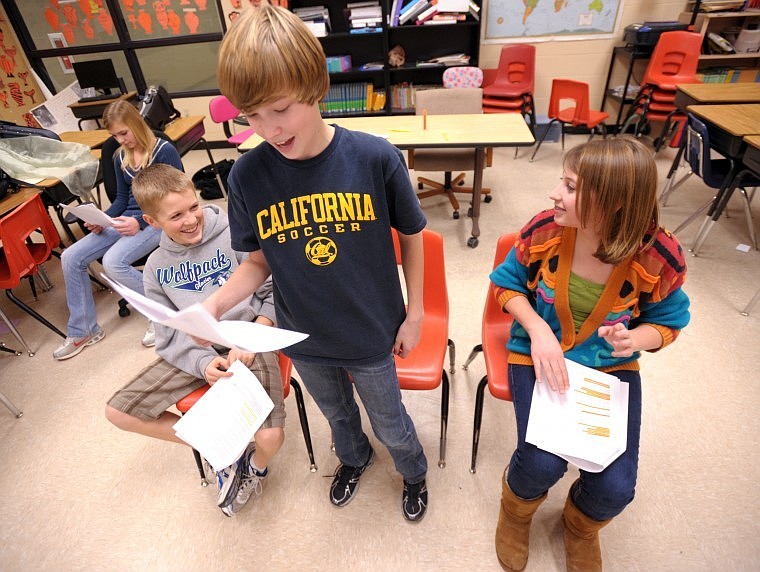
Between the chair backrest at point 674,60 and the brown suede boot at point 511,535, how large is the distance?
154 inches

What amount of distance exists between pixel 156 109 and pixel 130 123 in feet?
4.70

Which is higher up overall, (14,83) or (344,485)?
(14,83)

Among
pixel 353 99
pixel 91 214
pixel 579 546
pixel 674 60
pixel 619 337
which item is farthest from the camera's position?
pixel 353 99

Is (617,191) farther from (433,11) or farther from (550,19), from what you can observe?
(550,19)

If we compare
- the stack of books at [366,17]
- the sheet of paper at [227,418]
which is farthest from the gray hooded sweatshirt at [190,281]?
the stack of books at [366,17]

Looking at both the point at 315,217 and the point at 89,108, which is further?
the point at 89,108

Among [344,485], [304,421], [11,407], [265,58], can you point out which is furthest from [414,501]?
[11,407]

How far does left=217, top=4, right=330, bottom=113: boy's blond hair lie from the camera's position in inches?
24.7

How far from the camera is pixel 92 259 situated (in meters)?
2.27

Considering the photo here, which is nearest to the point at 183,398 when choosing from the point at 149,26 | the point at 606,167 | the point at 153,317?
the point at 153,317

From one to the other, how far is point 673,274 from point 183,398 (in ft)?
4.74

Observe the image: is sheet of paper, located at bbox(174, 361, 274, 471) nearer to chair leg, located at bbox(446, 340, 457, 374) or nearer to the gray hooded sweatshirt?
the gray hooded sweatshirt

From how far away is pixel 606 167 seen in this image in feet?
3.00

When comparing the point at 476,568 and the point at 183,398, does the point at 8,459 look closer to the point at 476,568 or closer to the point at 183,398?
the point at 183,398
